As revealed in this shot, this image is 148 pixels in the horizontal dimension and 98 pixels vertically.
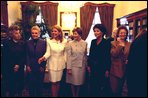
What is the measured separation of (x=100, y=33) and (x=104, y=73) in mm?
622

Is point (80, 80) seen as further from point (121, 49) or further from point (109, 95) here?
point (121, 49)

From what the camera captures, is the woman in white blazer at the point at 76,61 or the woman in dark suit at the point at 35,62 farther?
the woman in white blazer at the point at 76,61

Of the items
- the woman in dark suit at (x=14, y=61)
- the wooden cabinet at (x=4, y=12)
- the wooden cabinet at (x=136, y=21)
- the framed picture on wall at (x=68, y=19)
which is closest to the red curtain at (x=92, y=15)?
the framed picture on wall at (x=68, y=19)

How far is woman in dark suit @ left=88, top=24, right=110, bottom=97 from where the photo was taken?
3.56 m

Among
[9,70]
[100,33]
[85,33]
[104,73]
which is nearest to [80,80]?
[104,73]

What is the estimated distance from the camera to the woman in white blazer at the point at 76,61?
377 centimetres

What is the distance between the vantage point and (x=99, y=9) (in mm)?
9078

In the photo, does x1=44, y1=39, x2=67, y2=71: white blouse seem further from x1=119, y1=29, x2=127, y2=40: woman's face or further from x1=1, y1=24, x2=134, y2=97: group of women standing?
x1=119, y1=29, x2=127, y2=40: woman's face

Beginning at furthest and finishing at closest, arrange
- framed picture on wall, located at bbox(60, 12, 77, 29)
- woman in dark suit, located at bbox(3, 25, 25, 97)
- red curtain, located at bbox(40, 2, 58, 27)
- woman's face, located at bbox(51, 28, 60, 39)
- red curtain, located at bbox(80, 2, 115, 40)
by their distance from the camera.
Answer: red curtain, located at bbox(80, 2, 115, 40) → red curtain, located at bbox(40, 2, 58, 27) → framed picture on wall, located at bbox(60, 12, 77, 29) → woman's face, located at bbox(51, 28, 60, 39) → woman in dark suit, located at bbox(3, 25, 25, 97)

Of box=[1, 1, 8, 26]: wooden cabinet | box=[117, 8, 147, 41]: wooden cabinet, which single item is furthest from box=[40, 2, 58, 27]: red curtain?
box=[117, 8, 147, 41]: wooden cabinet

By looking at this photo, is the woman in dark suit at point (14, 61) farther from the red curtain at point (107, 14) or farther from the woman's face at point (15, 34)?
the red curtain at point (107, 14)

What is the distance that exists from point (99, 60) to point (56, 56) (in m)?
0.70

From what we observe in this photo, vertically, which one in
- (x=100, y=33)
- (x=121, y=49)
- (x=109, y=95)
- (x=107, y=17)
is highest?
(x=107, y=17)

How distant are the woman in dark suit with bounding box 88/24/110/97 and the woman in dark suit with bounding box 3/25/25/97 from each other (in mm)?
1083
